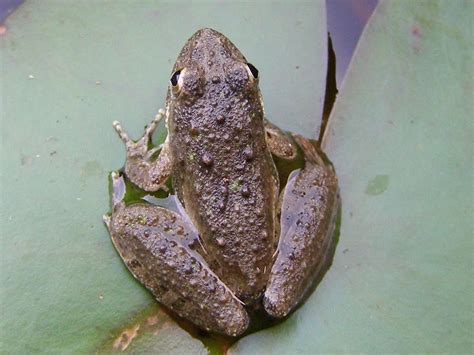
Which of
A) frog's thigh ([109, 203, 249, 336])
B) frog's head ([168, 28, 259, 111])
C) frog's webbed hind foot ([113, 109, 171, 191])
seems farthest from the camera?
frog's webbed hind foot ([113, 109, 171, 191])

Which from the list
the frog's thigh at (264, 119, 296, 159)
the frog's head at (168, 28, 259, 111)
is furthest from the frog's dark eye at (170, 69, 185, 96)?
the frog's thigh at (264, 119, 296, 159)

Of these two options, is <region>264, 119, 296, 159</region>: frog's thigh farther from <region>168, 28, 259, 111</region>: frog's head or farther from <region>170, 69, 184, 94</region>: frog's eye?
<region>170, 69, 184, 94</region>: frog's eye

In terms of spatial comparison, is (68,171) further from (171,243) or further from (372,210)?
(372,210)

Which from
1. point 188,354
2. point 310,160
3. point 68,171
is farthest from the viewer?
point 310,160

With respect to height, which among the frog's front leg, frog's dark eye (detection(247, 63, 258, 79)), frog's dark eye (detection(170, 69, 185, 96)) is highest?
frog's dark eye (detection(247, 63, 258, 79))

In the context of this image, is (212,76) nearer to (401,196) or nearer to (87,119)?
(87,119)

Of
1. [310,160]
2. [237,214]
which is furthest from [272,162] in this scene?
[237,214]

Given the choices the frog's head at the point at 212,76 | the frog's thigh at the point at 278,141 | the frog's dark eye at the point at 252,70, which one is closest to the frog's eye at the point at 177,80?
the frog's head at the point at 212,76
